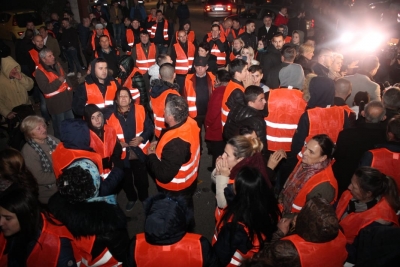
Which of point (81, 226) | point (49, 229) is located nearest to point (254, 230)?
point (81, 226)

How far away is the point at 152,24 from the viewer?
1165 cm

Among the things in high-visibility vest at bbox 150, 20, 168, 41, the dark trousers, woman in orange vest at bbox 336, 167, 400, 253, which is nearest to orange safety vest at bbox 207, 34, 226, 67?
high-visibility vest at bbox 150, 20, 168, 41

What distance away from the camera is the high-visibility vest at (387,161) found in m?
3.22

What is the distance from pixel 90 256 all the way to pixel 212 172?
1.68 metres

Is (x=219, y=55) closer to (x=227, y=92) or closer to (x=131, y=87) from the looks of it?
(x=131, y=87)

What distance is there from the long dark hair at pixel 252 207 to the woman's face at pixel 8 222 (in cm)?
158

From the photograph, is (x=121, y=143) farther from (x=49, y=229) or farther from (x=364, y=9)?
(x=364, y=9)

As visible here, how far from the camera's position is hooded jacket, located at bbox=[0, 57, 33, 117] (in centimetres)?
548

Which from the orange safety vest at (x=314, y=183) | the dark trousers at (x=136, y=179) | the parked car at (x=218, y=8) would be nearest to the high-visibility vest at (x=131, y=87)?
the dark trousers at (x=136, y=179)

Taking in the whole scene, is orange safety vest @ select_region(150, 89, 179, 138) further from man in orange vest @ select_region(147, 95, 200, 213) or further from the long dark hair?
the long dark hair

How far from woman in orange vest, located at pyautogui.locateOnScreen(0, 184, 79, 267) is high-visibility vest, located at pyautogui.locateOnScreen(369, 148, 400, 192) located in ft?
9.81

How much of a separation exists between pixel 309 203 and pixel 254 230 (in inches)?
19.2

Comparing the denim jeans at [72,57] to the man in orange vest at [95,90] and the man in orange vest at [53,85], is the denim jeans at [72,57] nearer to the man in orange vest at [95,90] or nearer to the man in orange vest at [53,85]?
the man in orange vest at [53,85]

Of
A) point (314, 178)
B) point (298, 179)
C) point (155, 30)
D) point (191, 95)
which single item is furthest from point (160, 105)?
point (155, 30)
